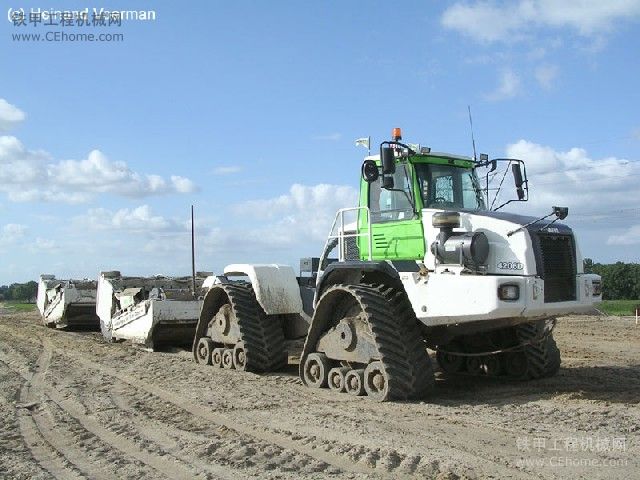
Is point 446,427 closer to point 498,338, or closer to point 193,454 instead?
point 193,454

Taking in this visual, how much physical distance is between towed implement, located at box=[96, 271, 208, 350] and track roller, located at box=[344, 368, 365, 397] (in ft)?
18.6

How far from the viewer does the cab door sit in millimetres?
7879

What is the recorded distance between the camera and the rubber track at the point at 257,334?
994cm

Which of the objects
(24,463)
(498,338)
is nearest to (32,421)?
(24,463)

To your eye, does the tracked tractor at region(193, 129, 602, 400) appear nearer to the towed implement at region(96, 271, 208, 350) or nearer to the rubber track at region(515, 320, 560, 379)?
the rubber track at region(515, 320, 560, 379)

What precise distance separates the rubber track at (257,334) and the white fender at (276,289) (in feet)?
1.19

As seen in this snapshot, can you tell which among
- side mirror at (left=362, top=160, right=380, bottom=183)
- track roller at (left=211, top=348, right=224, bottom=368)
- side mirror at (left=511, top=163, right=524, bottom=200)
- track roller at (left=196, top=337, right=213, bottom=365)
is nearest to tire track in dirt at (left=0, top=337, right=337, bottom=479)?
track roller at (left=211, top=348, right=224, bottom=368)

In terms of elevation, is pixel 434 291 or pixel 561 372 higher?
pixel 434 291

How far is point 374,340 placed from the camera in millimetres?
7434

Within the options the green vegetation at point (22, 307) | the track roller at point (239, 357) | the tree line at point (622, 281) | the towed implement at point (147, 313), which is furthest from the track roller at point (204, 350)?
the tree line at point (622, 281)

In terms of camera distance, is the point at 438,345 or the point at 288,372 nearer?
the point at 438,345

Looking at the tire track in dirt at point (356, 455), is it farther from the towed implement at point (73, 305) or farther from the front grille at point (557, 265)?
the towed implement at point (73, 305)

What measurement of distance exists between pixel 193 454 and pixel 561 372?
20.1 feet

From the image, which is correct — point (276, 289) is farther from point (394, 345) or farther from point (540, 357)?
point (540, 357)
